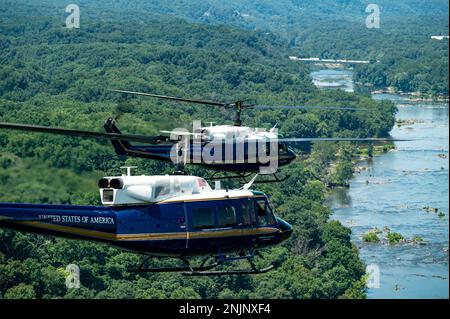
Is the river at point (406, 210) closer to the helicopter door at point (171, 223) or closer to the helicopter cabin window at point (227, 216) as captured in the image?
the helicopter cabin window at point (227, 216)

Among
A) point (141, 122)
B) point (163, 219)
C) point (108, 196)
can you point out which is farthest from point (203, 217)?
point (141, 122)

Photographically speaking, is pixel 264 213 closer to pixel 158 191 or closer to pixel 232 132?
pixel 158 191

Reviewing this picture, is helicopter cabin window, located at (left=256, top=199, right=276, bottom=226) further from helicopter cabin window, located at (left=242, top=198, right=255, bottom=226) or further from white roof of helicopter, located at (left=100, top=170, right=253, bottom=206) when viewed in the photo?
white roof of helicopter, located at (left=100, top=170, right=253, bottom=206)

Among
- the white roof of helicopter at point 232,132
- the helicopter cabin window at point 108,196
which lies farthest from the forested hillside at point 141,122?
the white roof of helicopter at point 232,132

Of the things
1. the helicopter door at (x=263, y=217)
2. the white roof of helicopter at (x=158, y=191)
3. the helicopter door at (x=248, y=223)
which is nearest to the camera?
the white roof of helicopter at (x=158, y=191)

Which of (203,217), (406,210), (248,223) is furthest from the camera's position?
(406,210)

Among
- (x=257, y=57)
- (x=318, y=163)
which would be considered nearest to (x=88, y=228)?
(x=318, y=163)

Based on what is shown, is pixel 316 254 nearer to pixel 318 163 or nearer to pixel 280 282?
pixel 280 282
